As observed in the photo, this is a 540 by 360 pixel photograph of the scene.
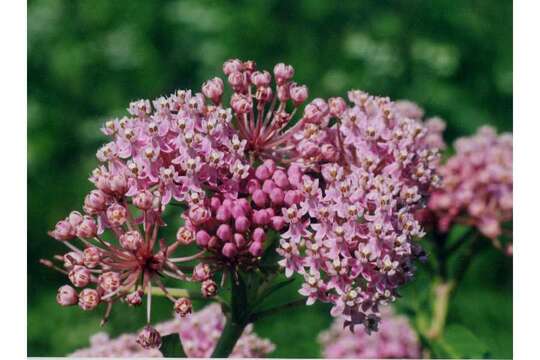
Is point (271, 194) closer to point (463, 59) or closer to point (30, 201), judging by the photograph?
point (30, 201)

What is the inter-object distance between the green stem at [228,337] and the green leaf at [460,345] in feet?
2.94

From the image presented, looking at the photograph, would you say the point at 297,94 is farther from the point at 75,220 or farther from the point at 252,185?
the point at 75,220

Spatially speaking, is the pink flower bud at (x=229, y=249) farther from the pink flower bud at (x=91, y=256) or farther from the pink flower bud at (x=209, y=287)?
the pink flower bud at (x=91, y=256)

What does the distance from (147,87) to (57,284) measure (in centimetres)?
149

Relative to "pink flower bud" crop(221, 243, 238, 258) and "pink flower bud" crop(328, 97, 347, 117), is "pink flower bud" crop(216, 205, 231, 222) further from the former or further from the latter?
"pink flower bud" crop(328, 97, 347, 117)

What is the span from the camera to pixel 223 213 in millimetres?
1821

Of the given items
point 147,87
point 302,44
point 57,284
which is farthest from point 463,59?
point 57,284

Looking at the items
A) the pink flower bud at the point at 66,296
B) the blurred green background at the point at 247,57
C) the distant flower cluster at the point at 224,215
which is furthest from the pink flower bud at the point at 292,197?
the blurred green background at the point at 247,57

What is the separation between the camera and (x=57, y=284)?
444 centimetres

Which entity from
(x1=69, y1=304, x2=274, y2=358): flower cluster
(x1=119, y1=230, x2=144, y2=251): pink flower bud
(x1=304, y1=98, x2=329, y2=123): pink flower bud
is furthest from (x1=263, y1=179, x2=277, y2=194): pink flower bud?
(x1=69, y1=304, x2=274, y2=358): flower cluster

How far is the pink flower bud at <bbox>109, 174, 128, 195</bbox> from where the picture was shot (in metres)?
1.83

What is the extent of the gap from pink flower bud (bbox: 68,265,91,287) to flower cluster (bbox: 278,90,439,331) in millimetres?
463

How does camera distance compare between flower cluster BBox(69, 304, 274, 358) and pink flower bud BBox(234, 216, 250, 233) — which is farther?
flower cluster BBox(69, 304, 274, 358)

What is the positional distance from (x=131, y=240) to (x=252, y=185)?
0.32 meters
